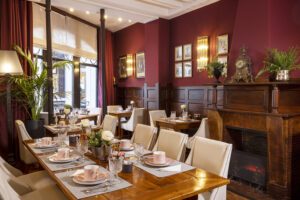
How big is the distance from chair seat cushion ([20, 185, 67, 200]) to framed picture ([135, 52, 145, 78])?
4936 millimetres

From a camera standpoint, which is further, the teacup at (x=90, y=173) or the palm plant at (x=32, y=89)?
the palm plant at (x=32, y=89)

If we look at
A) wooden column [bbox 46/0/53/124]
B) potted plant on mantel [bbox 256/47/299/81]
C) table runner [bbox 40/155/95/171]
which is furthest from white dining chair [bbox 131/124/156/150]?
wooden column [bbox 46/0/53/124]

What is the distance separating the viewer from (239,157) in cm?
350

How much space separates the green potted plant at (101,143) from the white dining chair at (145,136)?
2.40ft

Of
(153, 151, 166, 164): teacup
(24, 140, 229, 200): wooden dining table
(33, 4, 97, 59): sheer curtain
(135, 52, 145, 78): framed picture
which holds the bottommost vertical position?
(24, 140, 229, 200): wooden dining table

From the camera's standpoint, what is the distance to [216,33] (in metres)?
4.88

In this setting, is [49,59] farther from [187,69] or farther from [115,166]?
[115,166]

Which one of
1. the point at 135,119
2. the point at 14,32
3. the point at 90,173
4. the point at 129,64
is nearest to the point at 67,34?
the point at 14,32

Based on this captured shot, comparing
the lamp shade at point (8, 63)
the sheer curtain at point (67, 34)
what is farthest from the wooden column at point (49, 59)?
the sheer curtain at point (67, 34)

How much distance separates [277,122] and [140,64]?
4569mm

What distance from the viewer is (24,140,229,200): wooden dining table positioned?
1.43 metres

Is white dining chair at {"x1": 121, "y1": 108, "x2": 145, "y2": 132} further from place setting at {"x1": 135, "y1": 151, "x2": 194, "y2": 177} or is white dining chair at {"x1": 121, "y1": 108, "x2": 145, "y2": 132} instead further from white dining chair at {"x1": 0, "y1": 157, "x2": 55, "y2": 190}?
place setting at {"x1": 135, "y1": 151, "x2": 194, "y2": 177}

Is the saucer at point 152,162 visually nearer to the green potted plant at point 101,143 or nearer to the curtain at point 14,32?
Answer: the green potted plant at point 101,143

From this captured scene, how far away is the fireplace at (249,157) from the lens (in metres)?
3.25
